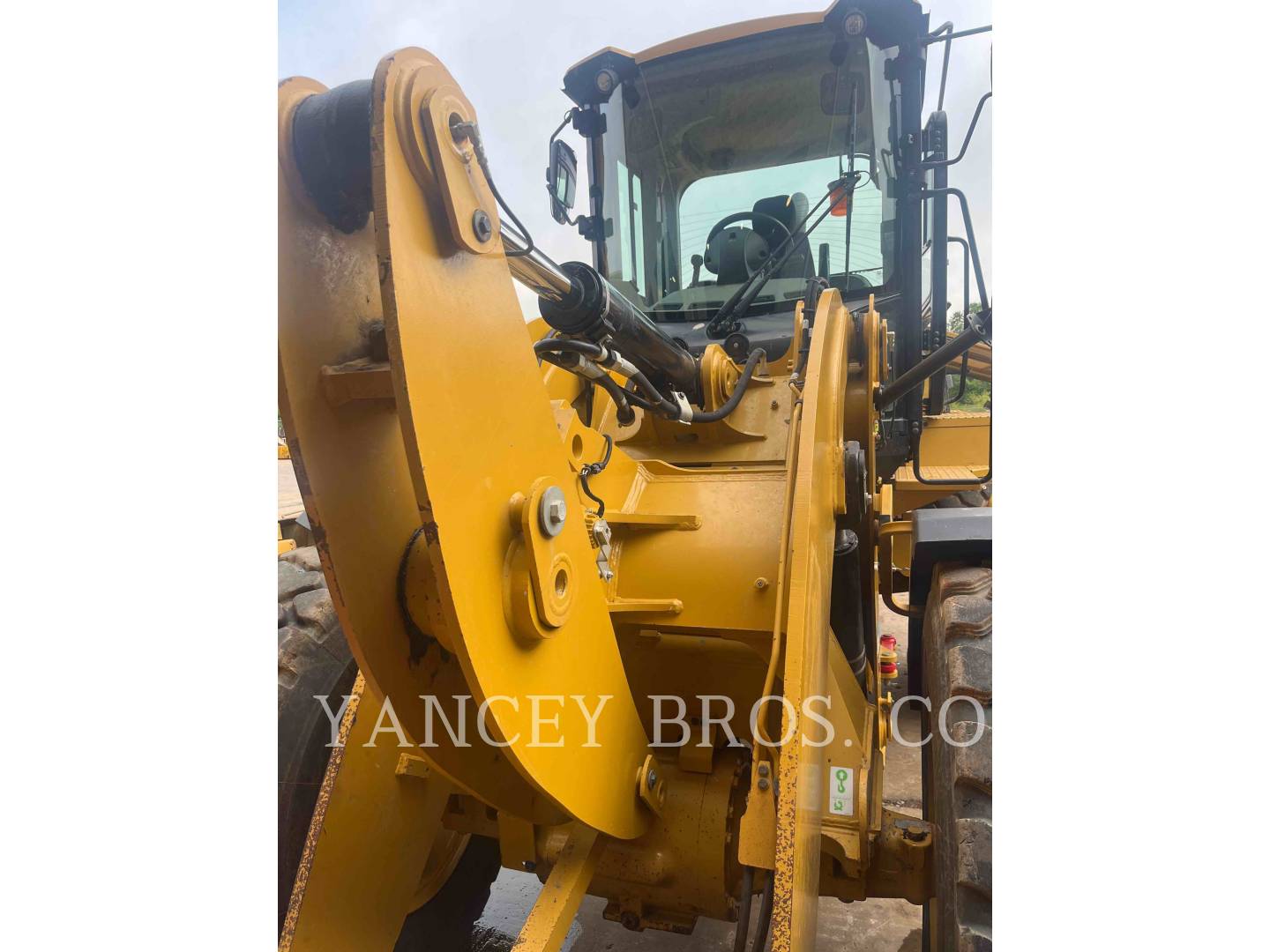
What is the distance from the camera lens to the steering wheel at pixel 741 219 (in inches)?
115

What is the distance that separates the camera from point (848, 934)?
2.26 meters

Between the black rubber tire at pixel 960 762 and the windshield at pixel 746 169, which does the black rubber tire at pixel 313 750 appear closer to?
the black rubber tire at pixel 960 762

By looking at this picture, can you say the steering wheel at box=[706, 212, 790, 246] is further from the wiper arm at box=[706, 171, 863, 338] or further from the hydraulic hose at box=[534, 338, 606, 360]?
the hydraulic hose at box=[534, 338, 606, 360]

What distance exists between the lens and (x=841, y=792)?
155 cm

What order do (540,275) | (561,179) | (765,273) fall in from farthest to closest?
(765,273), (561,179), (540,275)

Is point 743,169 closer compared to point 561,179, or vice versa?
point 561,179

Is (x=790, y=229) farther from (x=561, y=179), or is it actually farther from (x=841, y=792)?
(x=841, y=792)

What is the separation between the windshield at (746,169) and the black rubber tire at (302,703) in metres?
1.97

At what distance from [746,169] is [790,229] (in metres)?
0.48

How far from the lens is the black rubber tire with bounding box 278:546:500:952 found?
1.72 meters

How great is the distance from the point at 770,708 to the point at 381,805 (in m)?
0.81

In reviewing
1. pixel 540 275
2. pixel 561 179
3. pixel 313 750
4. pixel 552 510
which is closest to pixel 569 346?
pixel 540 275

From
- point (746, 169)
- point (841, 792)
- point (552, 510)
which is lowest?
point (841, 792)

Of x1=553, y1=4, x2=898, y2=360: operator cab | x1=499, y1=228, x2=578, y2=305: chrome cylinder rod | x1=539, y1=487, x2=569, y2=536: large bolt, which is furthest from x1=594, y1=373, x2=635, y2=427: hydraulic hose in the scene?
x1=553, y1=4, x2=898, y2=360: operator cab
